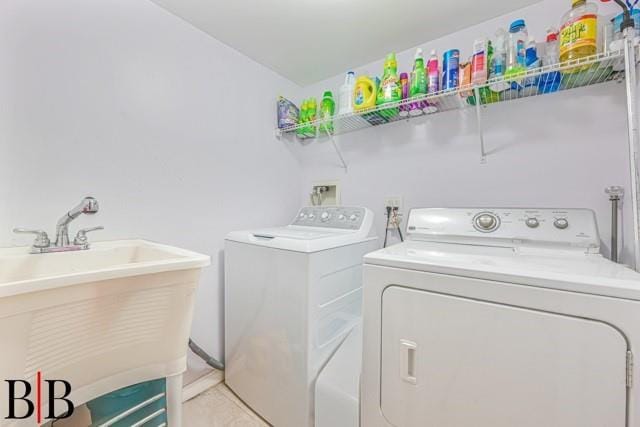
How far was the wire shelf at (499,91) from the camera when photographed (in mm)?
1143

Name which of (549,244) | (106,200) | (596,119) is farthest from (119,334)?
(596,119)

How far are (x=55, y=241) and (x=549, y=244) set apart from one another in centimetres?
208

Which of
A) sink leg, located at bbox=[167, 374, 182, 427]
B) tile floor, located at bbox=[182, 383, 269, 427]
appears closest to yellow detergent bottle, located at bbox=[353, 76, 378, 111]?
sink leg, located at bbox=[167, 374, 182, 427]

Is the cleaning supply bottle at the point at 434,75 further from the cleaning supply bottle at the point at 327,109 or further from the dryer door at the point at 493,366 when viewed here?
the dryer door at the point at 493,366

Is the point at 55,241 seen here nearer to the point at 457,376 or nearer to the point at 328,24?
the point at 457,376

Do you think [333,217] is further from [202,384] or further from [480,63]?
[202,384]

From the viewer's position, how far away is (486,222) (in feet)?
4.10

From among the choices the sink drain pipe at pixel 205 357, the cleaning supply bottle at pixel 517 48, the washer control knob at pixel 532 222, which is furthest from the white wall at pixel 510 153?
the sink drain pipe at pixel 205 357

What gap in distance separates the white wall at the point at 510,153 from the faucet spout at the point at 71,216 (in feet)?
5.19

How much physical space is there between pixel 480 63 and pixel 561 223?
0.84 metres

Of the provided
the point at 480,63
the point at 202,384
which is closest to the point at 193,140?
the point at 202,384

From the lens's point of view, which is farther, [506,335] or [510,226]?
[510,226]

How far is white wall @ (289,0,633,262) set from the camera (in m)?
1.27

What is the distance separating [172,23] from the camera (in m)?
1.56
